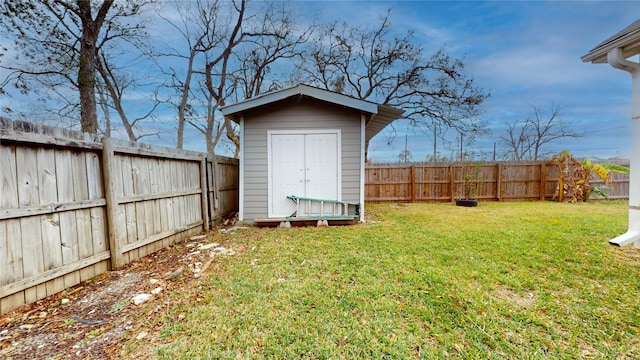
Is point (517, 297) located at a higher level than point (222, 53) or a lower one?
lower

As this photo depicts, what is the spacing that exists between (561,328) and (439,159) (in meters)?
A: 9.69

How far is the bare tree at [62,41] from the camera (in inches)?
284

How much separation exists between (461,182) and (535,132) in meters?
9.32

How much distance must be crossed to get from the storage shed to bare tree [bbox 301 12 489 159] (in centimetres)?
779

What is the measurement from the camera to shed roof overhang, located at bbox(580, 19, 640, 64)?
3.41 meters

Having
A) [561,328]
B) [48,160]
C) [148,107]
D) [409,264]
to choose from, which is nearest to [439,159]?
[409,264]

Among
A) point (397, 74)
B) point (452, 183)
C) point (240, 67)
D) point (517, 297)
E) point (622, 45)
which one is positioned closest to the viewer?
point (517, 297)

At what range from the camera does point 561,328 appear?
1990 mm

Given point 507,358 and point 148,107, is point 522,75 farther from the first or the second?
point 148,107

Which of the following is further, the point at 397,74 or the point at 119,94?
the point at 397,74

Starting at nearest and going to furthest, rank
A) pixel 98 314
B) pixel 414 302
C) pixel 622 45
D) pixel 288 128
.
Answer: pixel 98 314, pixel 414 302, pixel 622 45, pixel 288 128

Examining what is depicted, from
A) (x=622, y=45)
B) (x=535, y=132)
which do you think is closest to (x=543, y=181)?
(x=535, y=132)

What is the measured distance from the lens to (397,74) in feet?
41.3

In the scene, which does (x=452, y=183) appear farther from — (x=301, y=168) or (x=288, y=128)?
(x=288, y=128)
